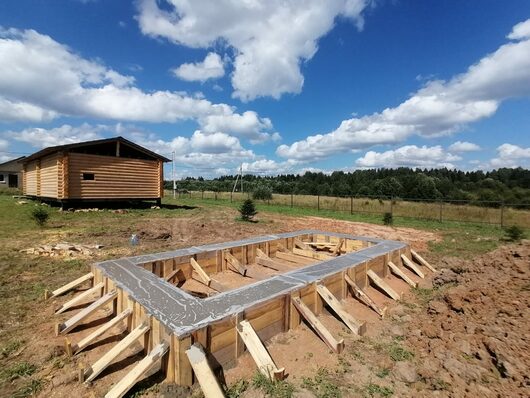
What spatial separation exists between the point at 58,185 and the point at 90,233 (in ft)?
25.8

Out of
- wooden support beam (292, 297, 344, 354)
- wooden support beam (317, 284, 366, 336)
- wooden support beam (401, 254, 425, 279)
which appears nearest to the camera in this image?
wooden support beam (292, 297, 344, 354)

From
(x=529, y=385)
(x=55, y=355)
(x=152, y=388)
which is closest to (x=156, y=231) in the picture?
(x=55, y=355)

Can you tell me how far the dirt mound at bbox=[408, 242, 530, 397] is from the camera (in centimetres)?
300

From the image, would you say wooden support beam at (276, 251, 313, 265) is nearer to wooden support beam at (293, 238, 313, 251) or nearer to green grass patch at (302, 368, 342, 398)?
wooden support beam at (293, 238, 313, 251)

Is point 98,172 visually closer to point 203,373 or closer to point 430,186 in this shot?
point 203,373

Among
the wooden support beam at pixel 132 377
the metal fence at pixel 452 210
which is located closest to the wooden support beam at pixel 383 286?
the wooden support beam at pixel 132 377

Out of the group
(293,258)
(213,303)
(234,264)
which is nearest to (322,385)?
(213,303)

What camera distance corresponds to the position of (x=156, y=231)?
11.0 m

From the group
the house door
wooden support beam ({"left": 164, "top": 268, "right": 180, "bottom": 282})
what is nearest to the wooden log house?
wooden support beam ({"left": 164, "top": 268, "right": 180, "bottom": 282})

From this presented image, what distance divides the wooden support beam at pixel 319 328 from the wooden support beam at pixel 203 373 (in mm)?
1596

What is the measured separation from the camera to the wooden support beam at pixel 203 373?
2510mm

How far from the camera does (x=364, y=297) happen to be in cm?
502

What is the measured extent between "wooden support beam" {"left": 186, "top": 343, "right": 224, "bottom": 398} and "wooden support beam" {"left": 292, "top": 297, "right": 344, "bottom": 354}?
1.60 m

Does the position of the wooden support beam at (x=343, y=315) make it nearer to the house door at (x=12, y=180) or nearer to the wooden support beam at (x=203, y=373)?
the wooden support beam at (x=203, y=373)
